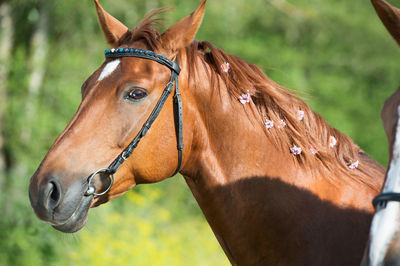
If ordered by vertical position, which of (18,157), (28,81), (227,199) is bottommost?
(18,157)

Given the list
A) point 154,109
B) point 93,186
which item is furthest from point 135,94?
point 93,186

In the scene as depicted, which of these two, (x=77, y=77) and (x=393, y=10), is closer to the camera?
(x=393, y=10)

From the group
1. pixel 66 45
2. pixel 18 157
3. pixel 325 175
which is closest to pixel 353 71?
pixel 66 45

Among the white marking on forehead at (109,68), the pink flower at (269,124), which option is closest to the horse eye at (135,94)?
the white marking on forehead at (109,68)

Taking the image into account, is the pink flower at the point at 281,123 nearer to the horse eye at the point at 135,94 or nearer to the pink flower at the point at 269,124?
the pink flower at the point at 269,124

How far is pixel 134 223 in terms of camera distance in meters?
6.81

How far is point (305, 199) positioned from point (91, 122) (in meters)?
1.19

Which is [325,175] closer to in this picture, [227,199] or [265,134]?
[265,134]

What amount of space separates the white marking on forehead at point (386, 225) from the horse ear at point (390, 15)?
57 centimetres

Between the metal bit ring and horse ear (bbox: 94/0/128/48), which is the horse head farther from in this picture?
horse ear (bbox: 94/0/128/48)

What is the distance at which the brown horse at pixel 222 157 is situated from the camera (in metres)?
2.33

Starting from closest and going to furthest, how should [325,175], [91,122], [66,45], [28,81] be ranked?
[91,122] → [325,175] → [28,81] → [66,45]

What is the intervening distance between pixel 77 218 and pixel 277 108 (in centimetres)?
123

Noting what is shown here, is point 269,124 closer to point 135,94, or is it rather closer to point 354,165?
point 354,165
